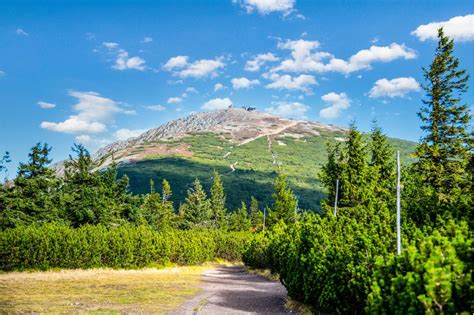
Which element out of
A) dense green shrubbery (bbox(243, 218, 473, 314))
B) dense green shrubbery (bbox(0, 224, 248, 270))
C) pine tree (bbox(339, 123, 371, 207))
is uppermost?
pine tree (bbox(339, 123, 371, 207))

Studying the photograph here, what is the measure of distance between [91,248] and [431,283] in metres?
36.0

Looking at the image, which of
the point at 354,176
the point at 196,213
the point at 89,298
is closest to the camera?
the point at 89,298

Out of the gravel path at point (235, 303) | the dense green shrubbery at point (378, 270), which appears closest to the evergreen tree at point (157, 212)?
the gravel path at point (235, 303)

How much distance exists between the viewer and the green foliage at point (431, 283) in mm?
6625

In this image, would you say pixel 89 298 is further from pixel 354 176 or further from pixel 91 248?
pixel 91 248

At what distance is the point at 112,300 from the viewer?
62.7 ft

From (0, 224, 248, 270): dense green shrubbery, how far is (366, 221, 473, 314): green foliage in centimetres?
3356

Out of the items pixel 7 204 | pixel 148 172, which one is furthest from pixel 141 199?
pixel 148 172

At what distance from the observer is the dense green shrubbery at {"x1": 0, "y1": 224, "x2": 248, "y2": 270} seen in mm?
33719

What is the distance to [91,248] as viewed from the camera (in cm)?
3744

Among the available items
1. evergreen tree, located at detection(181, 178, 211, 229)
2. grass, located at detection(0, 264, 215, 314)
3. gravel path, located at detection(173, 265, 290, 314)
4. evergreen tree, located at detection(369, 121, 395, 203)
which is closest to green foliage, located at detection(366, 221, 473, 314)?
gravel path, located at detection(173, 265, 290, 314)

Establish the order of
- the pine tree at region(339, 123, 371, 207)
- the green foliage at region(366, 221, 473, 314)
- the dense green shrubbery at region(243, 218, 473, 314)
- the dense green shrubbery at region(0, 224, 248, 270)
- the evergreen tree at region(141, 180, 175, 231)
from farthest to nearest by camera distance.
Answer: the evergreen tree at region(141, 180, 175, 231) < the dense green shrubbery at region(0, 224, 248, 270) < the pine tree at region(339, 123, 371, 207) < the dense green shrubbery at region(243, 218, 473, 314) < the green foliage at region(366, 221, 473, 314)

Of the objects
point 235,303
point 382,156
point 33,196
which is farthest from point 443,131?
point 33,196

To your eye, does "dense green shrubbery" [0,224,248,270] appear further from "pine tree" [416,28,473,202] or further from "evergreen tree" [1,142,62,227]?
"pine tree" [416,28,473,202]
